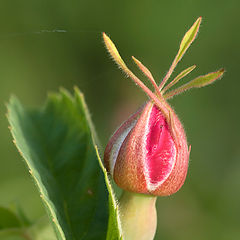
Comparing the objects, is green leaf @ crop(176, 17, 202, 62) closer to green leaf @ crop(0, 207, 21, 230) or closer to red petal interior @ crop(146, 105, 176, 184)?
red petal interior @ crop(146, 105, 176, 184)

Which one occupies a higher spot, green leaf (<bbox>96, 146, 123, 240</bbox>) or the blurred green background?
the blurred green background

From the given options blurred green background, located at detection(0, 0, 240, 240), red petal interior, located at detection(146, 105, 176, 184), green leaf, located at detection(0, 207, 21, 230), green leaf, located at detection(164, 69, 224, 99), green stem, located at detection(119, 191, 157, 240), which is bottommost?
green stem, located at detection(119, 191, 157, 240)

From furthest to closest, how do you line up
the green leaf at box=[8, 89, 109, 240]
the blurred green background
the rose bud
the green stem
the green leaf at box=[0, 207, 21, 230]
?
the blurred green background
the green leaf at box=[0, 207, 21, 230]
the green leaf at box=[8, 89, 109, 240]
the green stem
the rose bud

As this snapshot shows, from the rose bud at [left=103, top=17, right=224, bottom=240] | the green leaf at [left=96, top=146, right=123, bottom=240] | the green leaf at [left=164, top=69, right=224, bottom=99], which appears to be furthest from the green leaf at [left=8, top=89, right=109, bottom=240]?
the green leaf at [left=164, top=69, right=224, bottom=99]

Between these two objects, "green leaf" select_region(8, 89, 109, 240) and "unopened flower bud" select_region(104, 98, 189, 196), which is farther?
"green leaf" select_region(8, 89, 109, 240)

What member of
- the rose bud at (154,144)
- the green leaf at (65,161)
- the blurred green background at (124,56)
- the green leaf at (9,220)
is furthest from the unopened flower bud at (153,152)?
the blurred green background at (124,56)

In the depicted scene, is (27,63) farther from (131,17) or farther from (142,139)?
(142,139)

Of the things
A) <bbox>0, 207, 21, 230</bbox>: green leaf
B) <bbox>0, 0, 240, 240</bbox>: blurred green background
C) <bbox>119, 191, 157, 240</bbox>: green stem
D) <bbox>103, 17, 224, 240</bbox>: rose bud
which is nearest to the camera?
<bbox>103, 17, 224, 240</bbox>: rose bud
